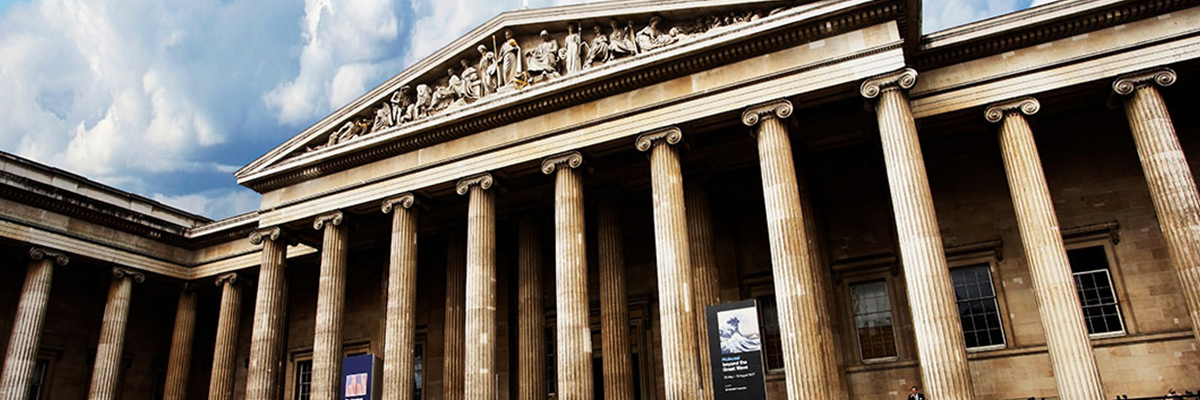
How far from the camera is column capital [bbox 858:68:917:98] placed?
15883mm

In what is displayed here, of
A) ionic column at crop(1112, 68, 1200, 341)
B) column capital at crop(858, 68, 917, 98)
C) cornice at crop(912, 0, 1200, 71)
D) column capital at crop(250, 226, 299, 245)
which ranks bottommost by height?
ionic column at crop(1112, 68, 1200, 341)

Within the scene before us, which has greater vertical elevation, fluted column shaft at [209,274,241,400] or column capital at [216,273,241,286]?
column capital at [216,273,241,286]

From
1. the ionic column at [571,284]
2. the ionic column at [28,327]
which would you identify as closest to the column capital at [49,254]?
the ionic column at [28,327]

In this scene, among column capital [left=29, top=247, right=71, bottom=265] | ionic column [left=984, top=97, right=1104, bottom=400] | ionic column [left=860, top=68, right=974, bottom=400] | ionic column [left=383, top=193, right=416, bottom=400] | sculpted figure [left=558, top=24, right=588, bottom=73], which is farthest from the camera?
column capital [left=29, top=247, right=71, bottom=265]

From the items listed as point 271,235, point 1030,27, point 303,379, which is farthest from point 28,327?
point 1030,27

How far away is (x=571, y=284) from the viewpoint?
58.9 ft

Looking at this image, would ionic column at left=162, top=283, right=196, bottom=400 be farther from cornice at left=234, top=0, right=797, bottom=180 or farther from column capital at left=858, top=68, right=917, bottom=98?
column capital at left=858, top=68, right=917, bottom=98

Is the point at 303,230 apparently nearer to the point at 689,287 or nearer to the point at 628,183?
the point at 628,183

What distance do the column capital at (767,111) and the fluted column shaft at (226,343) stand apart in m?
16.7

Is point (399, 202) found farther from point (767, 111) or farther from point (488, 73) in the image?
point (767, 111)

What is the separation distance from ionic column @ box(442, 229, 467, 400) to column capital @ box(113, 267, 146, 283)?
427 inches

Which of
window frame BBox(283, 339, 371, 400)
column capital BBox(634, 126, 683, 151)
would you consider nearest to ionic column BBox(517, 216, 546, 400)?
column capital BBox(634, 126, 683, 151)

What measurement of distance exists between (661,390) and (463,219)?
7548 millimetres

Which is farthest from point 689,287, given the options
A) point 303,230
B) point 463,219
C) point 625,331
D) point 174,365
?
point 174,365
